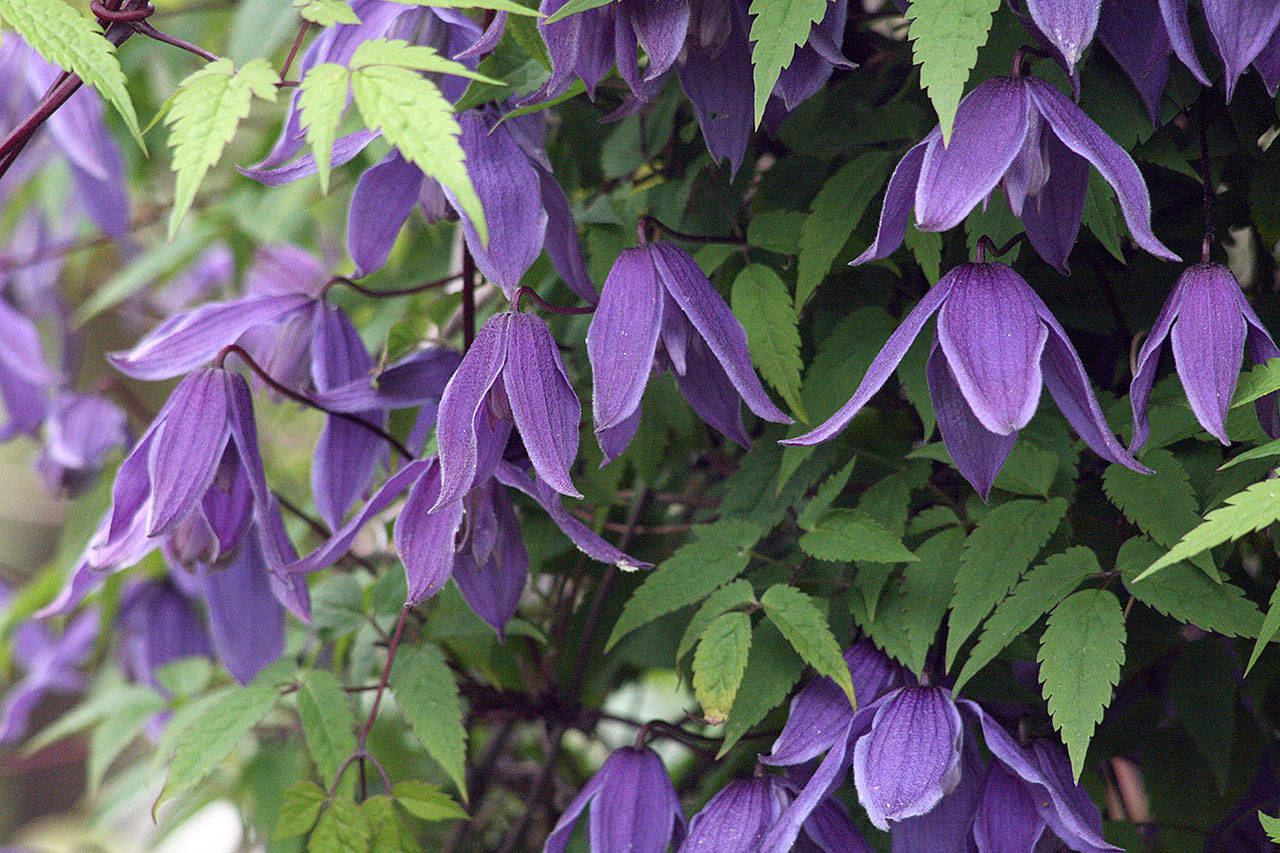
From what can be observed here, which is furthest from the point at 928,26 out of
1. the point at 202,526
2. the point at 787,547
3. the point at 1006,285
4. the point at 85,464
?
the point at 85,464

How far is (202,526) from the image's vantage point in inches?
27.7

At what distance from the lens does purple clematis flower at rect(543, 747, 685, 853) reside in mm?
656

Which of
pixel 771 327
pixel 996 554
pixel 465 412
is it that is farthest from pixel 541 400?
pixel 996 554

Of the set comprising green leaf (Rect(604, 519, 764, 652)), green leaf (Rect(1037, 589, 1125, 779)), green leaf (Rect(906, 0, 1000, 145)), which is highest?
green leaf (Rect(906, 0, 1000, 145))

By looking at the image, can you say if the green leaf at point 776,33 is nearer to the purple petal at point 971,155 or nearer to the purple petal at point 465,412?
A: the purple petal at point 971,155

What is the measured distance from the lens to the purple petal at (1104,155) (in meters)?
0.50

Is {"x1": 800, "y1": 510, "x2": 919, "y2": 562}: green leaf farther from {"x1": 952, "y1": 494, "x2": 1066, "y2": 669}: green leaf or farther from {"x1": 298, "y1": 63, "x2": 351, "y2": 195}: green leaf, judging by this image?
{"x1": 298, "y1": 63, "x2": 351, "y2": 195}: green leaf

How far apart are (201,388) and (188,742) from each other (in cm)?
24

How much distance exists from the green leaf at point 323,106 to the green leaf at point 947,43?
260 millimetres

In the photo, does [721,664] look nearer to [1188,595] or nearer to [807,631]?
[807,631]

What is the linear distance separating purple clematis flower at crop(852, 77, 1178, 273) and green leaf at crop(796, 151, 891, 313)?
10 centimetres

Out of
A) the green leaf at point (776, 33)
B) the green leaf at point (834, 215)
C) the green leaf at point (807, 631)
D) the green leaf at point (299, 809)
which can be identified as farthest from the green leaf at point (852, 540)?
the green leaf at point (299, 809)

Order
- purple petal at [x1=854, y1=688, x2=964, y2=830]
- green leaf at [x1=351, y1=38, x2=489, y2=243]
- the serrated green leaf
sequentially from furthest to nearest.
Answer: the serrated green leaf → purple petal at [x1=854, y1=688, x2=964, y2=830] → green leaf at [x1=351, y1=38, x2=489, y2=243]

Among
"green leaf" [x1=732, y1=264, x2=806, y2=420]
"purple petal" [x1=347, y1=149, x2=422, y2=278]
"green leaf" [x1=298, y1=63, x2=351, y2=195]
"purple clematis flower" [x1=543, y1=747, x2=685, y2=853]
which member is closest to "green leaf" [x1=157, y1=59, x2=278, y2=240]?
"green leaf" [x1=298, y1=63, x2=351, y2=195]
